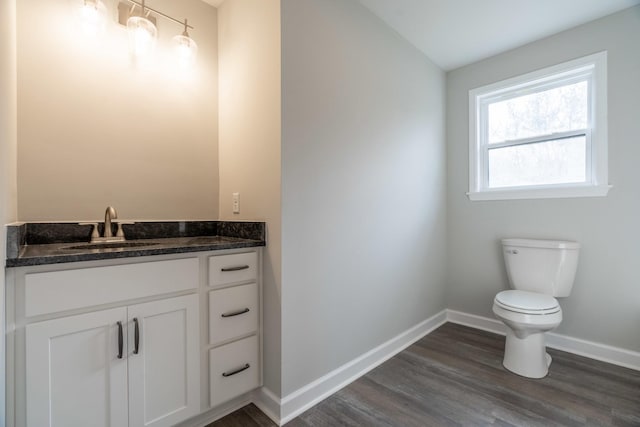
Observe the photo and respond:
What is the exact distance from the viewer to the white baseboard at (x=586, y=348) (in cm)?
204

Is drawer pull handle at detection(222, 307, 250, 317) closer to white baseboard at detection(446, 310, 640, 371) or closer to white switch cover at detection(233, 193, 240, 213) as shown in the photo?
white switch cover at detection(233, 193, 240, 213)

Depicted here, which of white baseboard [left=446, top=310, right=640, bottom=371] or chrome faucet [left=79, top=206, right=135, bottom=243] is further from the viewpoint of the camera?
white baseboard [left=446, top=310, right=640, bottom=371]

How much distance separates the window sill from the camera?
2.15 metres

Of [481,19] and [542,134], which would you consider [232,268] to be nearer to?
[481,19]

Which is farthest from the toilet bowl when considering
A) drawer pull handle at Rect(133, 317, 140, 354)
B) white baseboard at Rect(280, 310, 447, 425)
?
drawer pull handle at Rect(133, 317, 140, 354)

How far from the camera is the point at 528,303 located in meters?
1.92

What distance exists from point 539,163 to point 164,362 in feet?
9.58

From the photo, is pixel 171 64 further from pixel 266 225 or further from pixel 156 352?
pixel 156 352

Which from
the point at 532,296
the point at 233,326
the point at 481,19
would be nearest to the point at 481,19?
the point at 481,19

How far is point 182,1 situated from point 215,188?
1177 mm

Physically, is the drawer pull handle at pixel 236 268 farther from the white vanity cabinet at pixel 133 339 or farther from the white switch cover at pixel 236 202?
the white switch cover at pixel 236 202

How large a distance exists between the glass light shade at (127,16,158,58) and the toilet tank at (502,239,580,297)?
9.25 ft

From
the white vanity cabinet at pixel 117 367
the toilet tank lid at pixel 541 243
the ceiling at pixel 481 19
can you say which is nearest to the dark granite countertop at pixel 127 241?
the white vanity cabinet at pixel 117 367

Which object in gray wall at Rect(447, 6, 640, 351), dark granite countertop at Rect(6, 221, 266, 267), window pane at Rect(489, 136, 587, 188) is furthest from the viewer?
window pane at Rect(489, 136, 587, 188)
